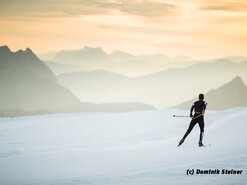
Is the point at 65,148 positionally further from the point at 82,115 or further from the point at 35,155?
the point at 82,115

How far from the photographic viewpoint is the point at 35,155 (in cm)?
1210

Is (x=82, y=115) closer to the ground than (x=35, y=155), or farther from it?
farther from it

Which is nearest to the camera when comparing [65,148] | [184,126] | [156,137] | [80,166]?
[80,166]

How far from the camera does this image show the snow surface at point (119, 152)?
8.78m

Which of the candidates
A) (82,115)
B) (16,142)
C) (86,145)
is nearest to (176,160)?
(86,145)

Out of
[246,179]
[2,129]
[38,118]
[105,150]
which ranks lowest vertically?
[246,179]

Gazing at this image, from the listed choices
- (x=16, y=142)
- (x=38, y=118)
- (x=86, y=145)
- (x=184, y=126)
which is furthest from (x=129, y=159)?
(x=38, y=118)

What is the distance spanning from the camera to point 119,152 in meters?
12.1

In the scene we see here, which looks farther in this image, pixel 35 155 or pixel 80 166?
pixel 35 155

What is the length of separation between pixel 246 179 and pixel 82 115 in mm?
18123

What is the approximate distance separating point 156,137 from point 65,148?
5.23 meters

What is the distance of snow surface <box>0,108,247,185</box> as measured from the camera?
878cm

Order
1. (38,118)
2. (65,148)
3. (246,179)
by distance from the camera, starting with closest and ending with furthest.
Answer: (246,179)
(65,148)
(38,118)

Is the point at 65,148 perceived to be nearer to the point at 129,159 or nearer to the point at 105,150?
the point at 105,150
